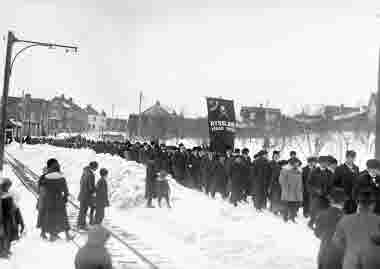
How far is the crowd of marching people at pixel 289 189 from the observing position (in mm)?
5363

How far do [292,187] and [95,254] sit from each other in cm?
977

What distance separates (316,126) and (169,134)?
35287 millimetres

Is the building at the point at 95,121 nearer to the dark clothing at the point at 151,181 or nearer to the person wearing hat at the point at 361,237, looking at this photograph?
the dark clothing at the point at 151,181

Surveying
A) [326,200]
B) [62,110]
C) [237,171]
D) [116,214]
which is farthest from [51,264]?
[62,110]

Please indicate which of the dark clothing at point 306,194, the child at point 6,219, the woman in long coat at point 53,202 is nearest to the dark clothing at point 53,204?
the woman in long coat at point 53,202

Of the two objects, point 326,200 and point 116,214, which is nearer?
point 326,200

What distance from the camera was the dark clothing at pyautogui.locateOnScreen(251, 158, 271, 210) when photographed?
15.1 meters

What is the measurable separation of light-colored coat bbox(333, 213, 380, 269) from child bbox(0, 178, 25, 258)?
6288 millimetres

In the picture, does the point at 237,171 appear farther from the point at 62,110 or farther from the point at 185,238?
the point at 62,110

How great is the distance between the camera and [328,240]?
5.97m

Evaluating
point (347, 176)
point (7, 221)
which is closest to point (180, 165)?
point (347, 176)

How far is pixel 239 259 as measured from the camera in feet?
32.2

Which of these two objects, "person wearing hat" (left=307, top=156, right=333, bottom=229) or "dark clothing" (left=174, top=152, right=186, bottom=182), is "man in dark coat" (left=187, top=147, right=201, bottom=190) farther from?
"person wearing hat" (left=307, top=156, right=333, bottom=229)

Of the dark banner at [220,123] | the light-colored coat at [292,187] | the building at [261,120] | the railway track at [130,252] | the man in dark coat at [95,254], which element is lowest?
the railway track at [130,252]
